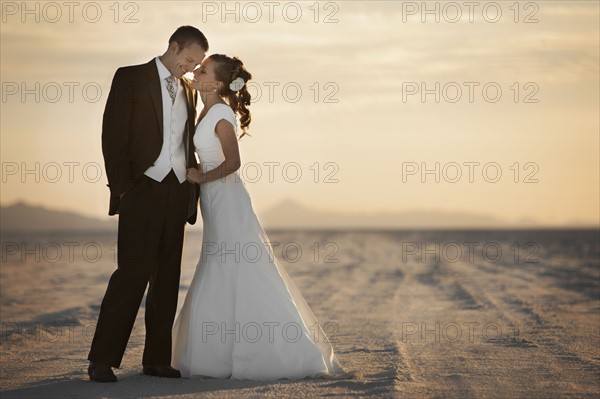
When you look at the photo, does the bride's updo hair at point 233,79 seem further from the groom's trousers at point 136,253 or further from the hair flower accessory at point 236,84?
the groom's trousers at point 136,253

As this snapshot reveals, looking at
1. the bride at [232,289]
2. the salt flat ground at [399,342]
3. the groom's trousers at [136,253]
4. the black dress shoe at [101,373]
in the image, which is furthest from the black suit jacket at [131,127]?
the salt flat ground at [399,342]

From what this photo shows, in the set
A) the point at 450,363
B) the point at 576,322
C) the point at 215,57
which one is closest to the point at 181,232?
the point at 215,57

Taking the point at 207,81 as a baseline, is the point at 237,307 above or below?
below

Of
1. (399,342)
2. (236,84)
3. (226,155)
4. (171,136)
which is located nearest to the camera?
(171,136)

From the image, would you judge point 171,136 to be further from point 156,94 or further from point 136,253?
point 136,253

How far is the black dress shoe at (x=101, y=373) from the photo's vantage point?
6387 millimetres

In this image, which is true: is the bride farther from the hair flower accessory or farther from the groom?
the groom

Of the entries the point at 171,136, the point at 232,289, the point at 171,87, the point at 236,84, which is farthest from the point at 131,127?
the point at 232,289

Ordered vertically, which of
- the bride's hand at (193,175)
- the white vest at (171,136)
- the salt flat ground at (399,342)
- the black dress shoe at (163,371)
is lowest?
the salt flat ground at (399,342)

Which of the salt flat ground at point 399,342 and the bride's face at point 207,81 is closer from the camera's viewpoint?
the salt flat ground at point 399,342

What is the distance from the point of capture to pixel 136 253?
6.51 metres

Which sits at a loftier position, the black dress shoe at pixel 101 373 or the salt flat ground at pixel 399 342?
the black dress shoe at pixel 101 373

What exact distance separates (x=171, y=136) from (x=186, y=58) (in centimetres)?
53

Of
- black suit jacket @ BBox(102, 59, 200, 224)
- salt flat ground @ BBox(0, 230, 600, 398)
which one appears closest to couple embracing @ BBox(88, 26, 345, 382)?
black suit jacket @ BBox(102, 59, 200, 224)
